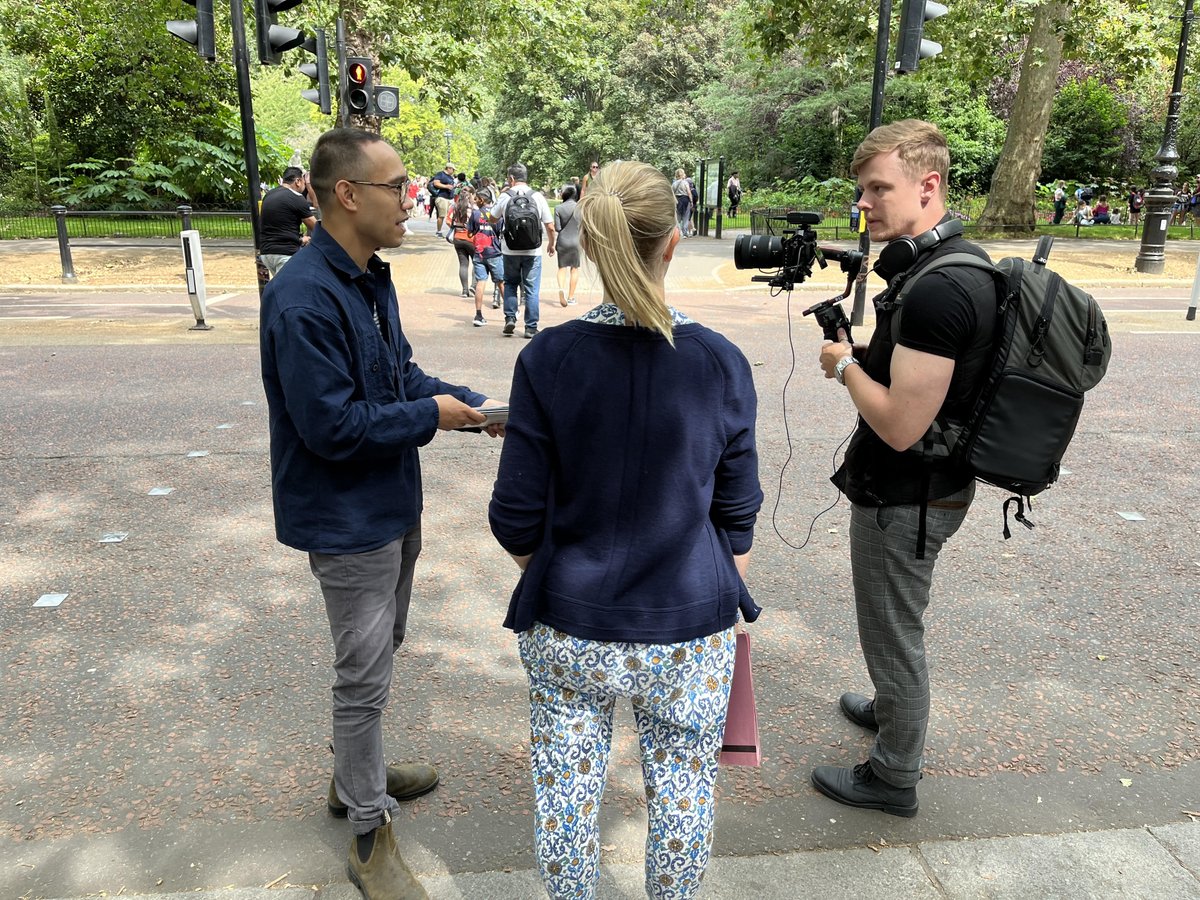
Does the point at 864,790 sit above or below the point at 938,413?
below

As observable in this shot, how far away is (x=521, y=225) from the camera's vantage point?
9.95m

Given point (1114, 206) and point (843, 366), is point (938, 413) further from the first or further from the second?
point (1114, 206)

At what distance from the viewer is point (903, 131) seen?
2.38 m

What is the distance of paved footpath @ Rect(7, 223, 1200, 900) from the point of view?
247cm

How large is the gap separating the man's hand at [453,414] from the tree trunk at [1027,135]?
849 inches

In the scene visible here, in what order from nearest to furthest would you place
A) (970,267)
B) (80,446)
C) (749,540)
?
(749,540) → (970,267) → (80,446)

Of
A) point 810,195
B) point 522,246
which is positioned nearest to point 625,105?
point 810,195

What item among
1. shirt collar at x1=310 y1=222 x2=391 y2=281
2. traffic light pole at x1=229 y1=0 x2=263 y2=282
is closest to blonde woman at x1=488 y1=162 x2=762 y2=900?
shirt collar at x1=310 y1=222 x2=391 y2=281

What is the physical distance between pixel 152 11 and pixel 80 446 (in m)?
16.4

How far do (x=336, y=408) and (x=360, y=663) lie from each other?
2.17 ft

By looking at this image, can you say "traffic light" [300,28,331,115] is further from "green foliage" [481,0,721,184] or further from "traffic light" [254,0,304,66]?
"green foliage" [481,0,721,184]

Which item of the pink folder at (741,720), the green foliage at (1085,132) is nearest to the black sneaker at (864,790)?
the pink folder at (741,720)

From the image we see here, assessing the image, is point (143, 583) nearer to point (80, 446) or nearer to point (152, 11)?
point (80, 446)

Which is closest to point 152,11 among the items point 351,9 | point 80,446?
point 351,9
